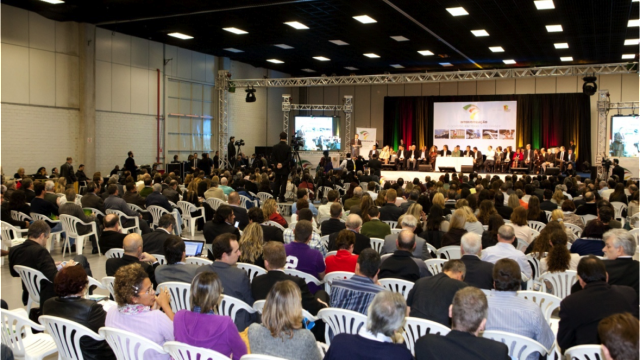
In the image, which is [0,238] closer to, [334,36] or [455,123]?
[334,36]

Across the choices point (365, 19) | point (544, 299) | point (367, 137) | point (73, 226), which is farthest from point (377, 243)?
point (367, 137)

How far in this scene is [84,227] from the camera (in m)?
7.63

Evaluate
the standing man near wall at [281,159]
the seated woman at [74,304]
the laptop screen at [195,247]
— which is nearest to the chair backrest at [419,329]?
the seated woman at [74,304]

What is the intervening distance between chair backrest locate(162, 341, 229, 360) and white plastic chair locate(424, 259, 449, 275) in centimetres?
269

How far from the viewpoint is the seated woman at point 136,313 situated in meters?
3.00

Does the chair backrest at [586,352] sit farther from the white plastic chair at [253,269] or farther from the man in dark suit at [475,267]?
the white plastic chair at [253,269]

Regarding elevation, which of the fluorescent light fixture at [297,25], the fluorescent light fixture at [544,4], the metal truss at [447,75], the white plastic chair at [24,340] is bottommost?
the white plastic chair at [24,340]

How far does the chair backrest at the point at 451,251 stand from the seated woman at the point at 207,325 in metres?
3.10

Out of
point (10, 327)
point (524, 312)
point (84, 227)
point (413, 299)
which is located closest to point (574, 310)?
point (524, 312)

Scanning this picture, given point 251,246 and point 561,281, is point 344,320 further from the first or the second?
point 561,281

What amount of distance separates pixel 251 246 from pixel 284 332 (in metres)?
2.07

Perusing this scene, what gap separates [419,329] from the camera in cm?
314

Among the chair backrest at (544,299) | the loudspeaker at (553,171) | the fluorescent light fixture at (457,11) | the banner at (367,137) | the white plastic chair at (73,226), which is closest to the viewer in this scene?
the chair backrest at (544,299)

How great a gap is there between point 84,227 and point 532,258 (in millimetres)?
5905
